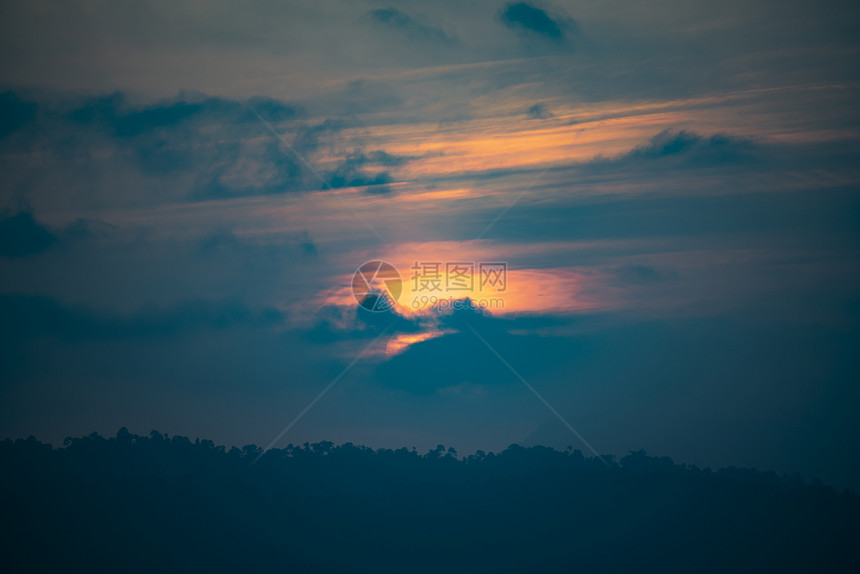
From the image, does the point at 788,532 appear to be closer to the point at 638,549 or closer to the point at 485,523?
the point at 638,549

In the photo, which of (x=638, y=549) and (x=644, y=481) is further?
(x=644, y=481)

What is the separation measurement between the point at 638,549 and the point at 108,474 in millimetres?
52095

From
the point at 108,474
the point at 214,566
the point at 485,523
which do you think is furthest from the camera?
the point at 485,523

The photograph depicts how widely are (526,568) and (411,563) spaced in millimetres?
11138

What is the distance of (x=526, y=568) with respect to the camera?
83062mm

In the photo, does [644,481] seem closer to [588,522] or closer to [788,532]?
[588,522]

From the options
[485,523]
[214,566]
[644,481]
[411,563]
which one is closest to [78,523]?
[214,566]


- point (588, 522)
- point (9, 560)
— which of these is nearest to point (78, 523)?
point (9, 560)

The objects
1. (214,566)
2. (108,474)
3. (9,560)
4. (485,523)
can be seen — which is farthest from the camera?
(485,523)

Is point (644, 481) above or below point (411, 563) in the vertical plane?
above

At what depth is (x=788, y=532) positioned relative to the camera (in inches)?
3415

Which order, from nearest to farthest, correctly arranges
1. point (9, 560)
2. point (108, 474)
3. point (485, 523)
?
point (9, 560), point (108, 474), point (485, 523)

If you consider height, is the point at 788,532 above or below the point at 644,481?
below

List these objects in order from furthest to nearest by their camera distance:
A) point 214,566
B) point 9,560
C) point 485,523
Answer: point 485,523 < point 214,566 < point 9,560
